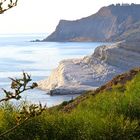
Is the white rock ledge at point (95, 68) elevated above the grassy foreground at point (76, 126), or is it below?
below

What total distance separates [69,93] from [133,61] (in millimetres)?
16974

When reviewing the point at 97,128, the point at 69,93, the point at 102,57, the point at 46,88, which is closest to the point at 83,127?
the point at 97,128

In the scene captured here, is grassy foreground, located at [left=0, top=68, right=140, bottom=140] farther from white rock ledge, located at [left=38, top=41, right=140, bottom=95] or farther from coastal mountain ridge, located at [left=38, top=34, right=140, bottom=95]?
white rock ledge, located at [left=38, top=41, right=140, bottom=95]

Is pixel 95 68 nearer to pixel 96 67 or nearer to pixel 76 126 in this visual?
pixel 96 67

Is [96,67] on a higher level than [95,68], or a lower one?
higher

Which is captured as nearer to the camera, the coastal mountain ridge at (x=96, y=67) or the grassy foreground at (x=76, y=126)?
the grassy foreground at (x=76, y=126)

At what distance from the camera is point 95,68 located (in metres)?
74.8

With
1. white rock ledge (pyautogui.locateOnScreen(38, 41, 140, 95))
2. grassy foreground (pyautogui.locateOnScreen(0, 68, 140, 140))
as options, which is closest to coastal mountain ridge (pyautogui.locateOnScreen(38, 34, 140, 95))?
white rock ledge (pyautogui.locateOnScreen(38, 41, 140, 95))

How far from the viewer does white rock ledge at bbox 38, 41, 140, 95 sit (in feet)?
228

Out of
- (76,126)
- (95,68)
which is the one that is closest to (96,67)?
(95,68)

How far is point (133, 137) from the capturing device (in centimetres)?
1056

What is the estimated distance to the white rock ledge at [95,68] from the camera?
69438 millimetres

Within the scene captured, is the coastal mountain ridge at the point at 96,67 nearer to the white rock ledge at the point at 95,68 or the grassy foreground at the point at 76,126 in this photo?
the white rock ledge at the point at 95,68

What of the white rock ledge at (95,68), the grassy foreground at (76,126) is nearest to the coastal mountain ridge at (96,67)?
the white rock ledge at (95,68)
